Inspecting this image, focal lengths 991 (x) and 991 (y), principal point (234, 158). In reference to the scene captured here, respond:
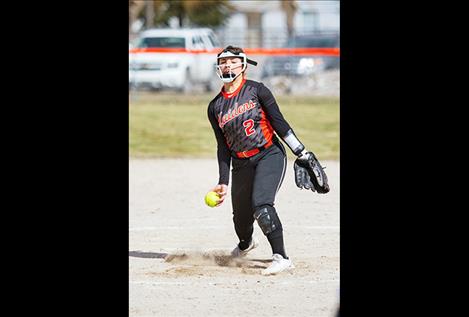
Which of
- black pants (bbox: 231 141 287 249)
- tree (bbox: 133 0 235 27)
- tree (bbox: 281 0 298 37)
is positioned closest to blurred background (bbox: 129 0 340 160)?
tree (bbox: 281 0 298 37)

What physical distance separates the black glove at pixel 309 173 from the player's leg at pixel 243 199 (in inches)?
16.7

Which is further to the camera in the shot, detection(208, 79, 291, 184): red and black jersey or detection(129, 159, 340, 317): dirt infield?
detection(208, 79, 291, 184): red and black jersey

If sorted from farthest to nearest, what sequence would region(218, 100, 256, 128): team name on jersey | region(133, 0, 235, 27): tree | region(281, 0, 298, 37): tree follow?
region(133, 0, 235, 27): tree → region(281, 0, 298, 37): tree → region(218, 100, 256, 128): team name on jersey

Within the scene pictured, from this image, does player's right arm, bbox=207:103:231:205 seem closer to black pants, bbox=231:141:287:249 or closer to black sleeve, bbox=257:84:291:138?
black pants, bbox=231:141:287:249

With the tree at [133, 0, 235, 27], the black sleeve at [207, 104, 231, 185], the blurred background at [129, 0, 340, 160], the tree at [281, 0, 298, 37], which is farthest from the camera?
the tree at [133, 0, 235, 27]

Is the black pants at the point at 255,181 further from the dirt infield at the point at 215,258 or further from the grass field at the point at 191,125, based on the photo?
the grass field at the point at 191,125

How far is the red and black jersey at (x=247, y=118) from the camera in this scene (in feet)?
27.5

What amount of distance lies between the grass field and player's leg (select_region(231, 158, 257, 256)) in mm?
8314

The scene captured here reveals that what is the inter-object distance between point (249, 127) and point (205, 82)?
59.4ft

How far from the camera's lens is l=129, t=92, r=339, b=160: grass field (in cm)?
1878

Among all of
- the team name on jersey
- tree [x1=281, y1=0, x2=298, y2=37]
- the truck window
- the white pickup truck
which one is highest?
tree [x1=281, y1=0, x2=298, y2=37]
